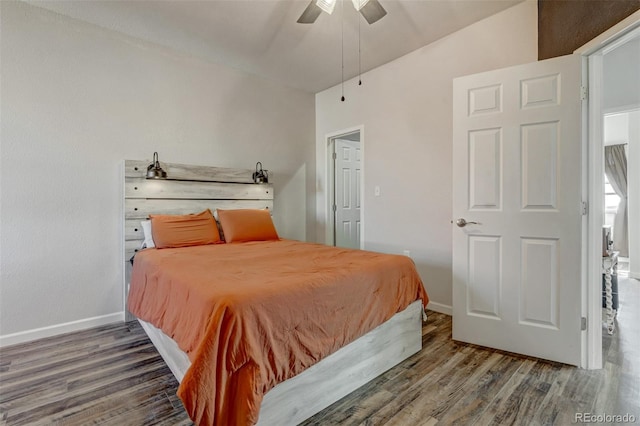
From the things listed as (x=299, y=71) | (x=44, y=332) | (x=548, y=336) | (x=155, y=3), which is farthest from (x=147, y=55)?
(x=548, y=336)

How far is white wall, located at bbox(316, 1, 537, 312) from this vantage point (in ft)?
8.76

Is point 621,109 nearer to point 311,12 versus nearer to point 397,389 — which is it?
point 311,12

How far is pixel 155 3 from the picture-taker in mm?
2465

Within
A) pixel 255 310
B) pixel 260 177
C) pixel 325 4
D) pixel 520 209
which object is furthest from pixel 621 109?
pixel 255 310

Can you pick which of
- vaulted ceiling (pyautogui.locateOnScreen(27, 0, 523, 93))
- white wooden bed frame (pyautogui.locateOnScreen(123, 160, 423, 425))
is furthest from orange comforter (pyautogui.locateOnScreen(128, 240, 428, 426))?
vaulted ceiling (pyautogui.locateOnScreen(27, 0, 523, 93))

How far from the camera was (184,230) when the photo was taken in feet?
9.41

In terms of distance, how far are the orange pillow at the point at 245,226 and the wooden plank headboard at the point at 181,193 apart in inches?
11.4

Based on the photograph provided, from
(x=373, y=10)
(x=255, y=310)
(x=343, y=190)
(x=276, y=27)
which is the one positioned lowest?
(x=255, y=310)

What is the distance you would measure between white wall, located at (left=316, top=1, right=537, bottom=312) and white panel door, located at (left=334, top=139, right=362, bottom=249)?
752 mm

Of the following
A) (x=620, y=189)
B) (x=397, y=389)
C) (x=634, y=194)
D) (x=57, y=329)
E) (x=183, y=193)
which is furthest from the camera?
(x=620, y=189)

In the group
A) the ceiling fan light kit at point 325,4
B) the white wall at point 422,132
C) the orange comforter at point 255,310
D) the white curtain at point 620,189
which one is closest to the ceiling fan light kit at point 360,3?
the ceiling fan light kit at point 325,4

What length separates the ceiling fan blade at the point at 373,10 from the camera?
2.04 m

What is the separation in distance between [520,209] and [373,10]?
69.0 inches

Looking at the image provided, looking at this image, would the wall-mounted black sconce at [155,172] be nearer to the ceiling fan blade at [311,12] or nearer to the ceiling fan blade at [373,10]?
the ceiling fan blade at [311,12]
